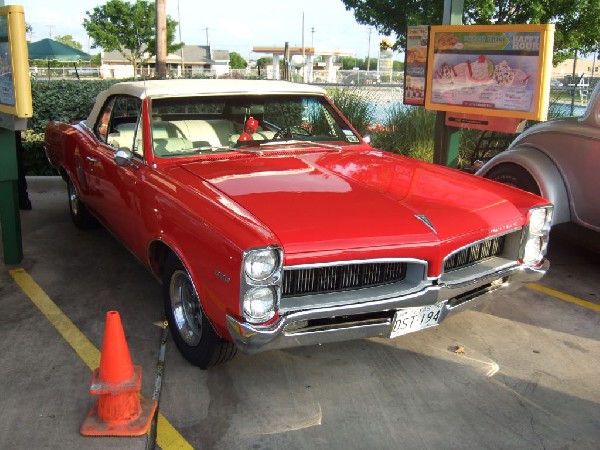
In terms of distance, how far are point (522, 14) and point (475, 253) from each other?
10477 mm

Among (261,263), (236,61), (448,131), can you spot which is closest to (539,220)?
(261,263)

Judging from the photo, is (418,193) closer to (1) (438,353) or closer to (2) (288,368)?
(1) (438,353)

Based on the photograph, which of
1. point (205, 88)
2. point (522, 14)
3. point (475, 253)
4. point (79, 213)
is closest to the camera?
point (475, 253)

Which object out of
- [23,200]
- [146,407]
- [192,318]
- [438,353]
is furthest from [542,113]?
[23,200]

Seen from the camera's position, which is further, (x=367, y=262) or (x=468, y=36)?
(x=468, y=36)

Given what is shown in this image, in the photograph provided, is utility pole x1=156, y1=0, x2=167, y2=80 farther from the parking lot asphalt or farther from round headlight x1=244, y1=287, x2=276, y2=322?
round headlight x1=244, y1=287, x2=276, y2=322

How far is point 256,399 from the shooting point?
11.4 ft

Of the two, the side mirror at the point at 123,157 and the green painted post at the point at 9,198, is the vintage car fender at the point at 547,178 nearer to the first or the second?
the side mirror at the point at 123,157

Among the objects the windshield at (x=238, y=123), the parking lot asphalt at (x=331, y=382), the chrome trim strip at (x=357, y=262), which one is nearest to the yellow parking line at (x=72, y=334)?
the parking lot asphalt at (x=331, y=382)

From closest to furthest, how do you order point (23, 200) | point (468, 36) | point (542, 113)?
point (542, 113) < point (468, 36) < point (23, 200)

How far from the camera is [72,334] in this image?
4234 mm

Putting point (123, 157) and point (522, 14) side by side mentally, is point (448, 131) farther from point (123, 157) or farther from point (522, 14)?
point (522, 14)

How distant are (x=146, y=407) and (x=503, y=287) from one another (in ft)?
7.32

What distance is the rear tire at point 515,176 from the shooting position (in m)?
5.72
